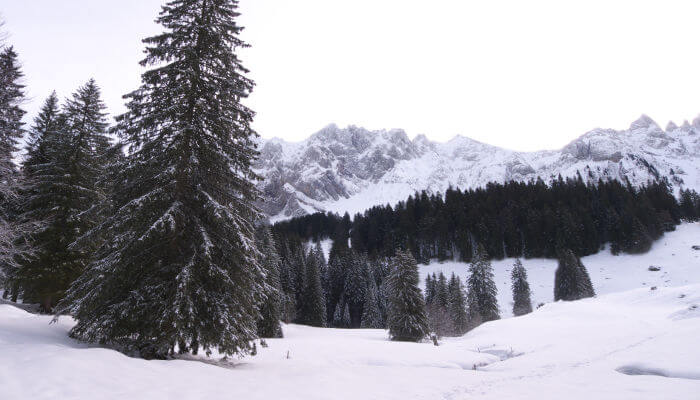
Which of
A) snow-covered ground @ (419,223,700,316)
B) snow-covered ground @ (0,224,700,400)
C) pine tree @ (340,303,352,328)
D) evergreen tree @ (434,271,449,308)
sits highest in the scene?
snow-covered ground @ (419,223,700,316)

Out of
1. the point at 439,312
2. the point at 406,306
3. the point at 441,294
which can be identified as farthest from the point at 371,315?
the point at 406,306

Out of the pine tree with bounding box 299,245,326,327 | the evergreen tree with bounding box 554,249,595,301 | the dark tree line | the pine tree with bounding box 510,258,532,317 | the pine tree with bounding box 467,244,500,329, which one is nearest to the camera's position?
the evergreen tree with bounding box 554,249,595,301

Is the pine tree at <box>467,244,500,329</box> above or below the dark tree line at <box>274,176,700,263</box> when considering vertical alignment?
below

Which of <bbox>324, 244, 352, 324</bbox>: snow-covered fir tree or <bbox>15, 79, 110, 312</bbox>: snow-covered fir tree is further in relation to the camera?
<bbox>324, 244, 352, 324</bbox>: snow-covered fir tree

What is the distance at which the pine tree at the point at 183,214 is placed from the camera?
10.9 meters

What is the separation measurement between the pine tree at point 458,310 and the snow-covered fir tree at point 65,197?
49.5 metres

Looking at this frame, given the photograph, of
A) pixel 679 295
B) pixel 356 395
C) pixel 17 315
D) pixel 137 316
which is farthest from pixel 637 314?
pixel 17 315

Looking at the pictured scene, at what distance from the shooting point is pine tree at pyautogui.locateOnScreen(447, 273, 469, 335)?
182 ft

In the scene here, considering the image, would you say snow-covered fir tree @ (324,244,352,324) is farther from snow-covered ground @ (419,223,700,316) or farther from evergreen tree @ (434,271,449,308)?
snow-covered ground @ (419,223,700,316)

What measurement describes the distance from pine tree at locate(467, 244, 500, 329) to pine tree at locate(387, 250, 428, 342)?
27.5m

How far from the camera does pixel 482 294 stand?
62500 mm

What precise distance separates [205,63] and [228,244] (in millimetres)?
6882

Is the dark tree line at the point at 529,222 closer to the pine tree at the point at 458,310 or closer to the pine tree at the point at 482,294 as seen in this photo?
the pine tree at the point at 482,294

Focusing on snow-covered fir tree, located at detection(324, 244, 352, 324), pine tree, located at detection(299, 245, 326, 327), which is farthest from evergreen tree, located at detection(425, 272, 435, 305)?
pine tree, located at detection(299, 245, 326, 327)
